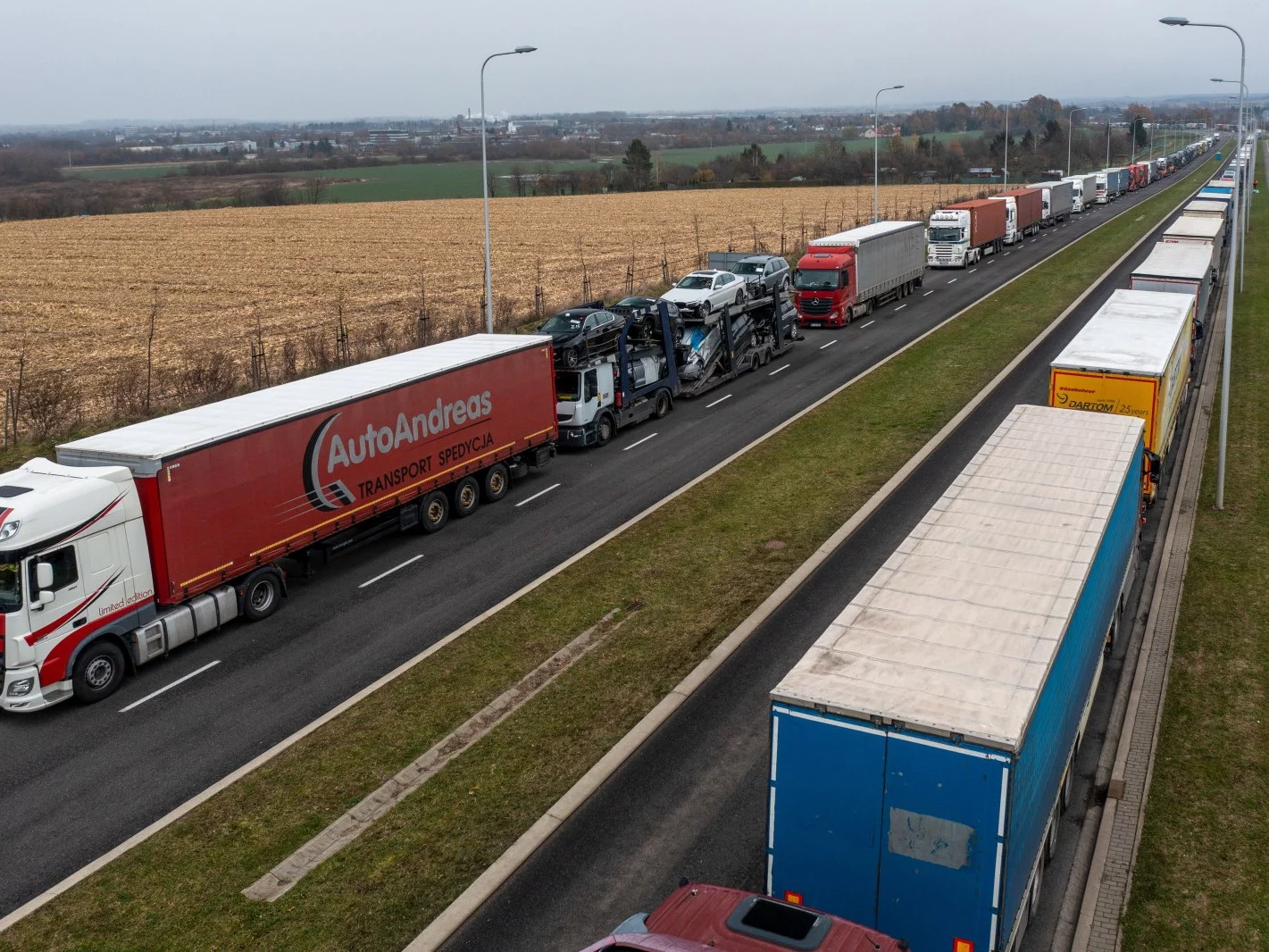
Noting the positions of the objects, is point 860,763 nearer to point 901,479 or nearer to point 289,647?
point 289,647

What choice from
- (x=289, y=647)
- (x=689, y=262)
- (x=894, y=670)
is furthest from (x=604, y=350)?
(x=689, y=262)

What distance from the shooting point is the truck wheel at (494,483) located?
24938mm

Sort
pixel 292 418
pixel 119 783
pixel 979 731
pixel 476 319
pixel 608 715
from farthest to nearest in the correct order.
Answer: pixel 476 319
pixel 292 418
pixel 608 715
pixel 119 783
pixel 979 731

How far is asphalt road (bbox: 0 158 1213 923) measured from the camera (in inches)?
523

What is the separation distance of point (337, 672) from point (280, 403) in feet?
18.4

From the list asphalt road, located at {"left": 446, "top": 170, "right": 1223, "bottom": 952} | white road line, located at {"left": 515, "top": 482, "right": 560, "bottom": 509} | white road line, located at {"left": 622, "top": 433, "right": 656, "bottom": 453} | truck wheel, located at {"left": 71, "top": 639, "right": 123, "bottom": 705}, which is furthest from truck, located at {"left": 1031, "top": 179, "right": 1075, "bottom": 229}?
truck wheel, located at {"left": 71, "top": 639, "right": 123, "bottom": 705}

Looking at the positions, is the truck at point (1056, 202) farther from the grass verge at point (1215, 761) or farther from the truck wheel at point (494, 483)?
the truck wheel at point (494, 483)

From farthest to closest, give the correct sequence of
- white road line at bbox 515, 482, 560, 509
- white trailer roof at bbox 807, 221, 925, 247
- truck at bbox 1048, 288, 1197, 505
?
1. white trailer roof at bbox 807, 221, 925, 247
2. white road line at bbox 515, 482, 560, 509
3. truck at bbox 1048, 288, 1197, 505

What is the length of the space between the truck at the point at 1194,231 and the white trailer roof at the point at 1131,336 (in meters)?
17.1

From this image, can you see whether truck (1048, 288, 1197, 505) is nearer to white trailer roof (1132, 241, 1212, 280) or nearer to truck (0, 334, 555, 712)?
white trailer roof (1132, 241, 1212, 280)

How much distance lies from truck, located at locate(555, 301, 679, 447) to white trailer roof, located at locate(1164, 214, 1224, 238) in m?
25.4

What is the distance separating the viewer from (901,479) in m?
24.9

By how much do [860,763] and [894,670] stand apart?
0.98 metres

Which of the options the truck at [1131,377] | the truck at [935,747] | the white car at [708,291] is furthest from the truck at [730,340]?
the truck at [935,747]
